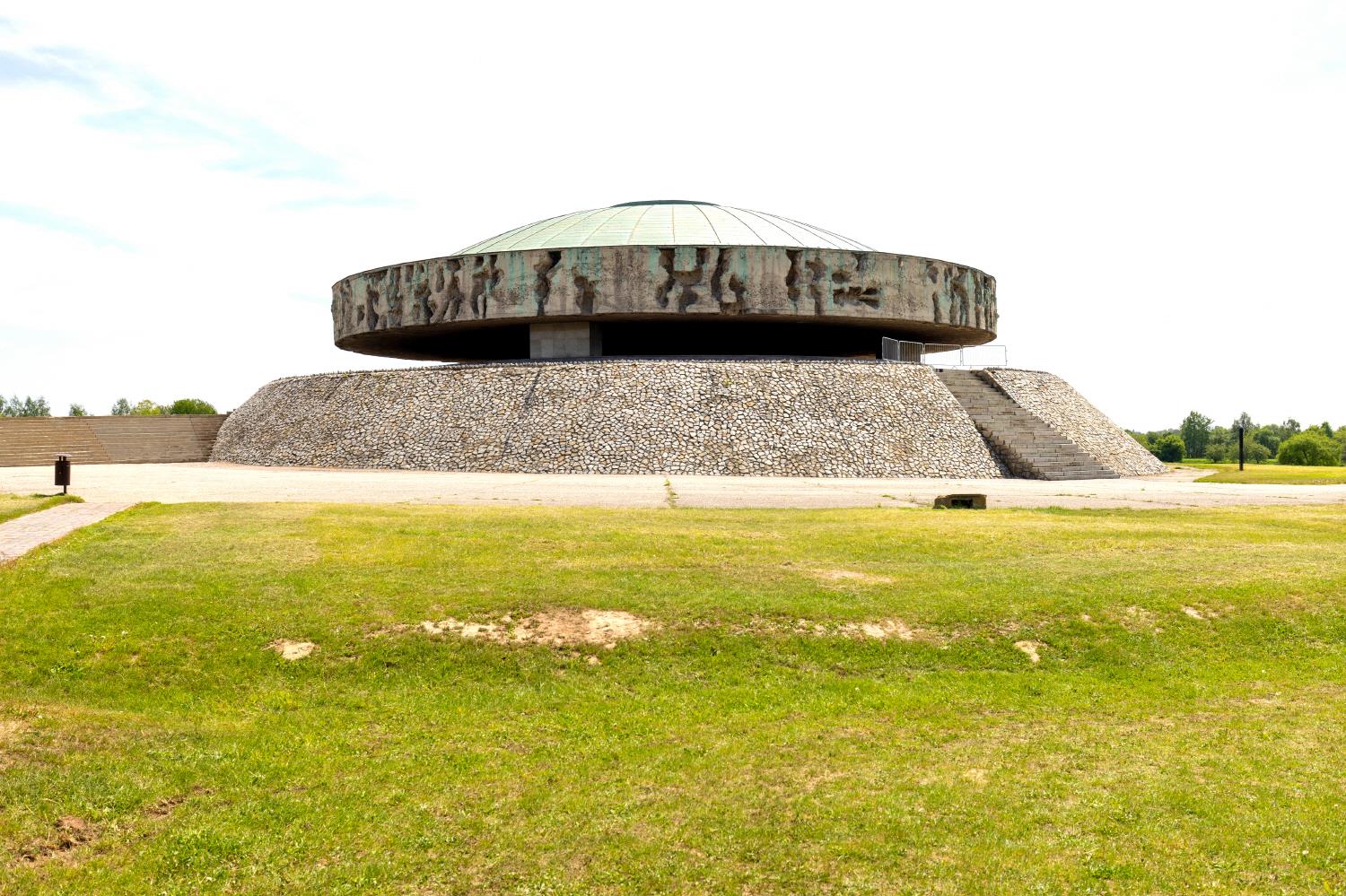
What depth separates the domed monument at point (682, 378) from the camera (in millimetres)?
31016

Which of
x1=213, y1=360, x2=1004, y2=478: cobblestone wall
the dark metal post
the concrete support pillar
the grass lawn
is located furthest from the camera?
the concrete support pillar

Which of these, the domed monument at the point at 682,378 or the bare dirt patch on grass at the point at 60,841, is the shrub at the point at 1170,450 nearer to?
the domed monument at the point at 682,378

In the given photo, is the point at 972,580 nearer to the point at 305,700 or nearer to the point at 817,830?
the point at 817,830

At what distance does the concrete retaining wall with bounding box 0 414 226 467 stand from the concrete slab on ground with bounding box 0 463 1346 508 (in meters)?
7.92

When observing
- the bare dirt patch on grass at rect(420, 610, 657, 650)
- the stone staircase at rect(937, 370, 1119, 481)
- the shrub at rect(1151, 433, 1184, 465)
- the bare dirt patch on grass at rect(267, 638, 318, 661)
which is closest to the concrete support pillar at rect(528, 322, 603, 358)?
the stone staircase at rect(937, 370, 1119, 481)

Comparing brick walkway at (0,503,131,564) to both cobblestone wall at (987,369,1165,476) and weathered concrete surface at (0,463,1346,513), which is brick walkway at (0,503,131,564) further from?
cobblestone wall at (987,369,1165,476)

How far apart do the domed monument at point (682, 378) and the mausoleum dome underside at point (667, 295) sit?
7 centimetres

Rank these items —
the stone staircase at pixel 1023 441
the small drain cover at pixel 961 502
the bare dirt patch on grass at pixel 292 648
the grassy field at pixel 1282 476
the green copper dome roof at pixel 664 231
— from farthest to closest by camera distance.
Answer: the green copper dome roof at pixel 664 231, the stone staircase at pixel 1023 441, the grassy field at pixel 1282 476, the small drain cover at pixel 961 502, the bare dirt patch on grass at pixel 292 648

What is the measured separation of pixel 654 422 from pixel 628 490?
881 centimetres

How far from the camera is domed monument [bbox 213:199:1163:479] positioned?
3102 cm

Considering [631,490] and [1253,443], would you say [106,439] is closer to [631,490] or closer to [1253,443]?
[631,490]

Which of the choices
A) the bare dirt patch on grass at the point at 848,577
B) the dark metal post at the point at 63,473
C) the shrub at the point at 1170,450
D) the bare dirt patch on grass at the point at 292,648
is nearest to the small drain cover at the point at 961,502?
the bare dirt patch on grass at the point at 848,577

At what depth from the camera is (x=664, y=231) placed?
40656 millimetres

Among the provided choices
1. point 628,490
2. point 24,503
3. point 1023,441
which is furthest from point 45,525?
point 1023,441
